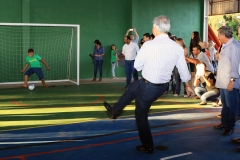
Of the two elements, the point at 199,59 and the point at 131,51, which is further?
the point at 131,51

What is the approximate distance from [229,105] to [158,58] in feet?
7.09

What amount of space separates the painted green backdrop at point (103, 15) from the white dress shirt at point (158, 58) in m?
11.1

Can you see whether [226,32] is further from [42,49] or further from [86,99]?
[42,49]

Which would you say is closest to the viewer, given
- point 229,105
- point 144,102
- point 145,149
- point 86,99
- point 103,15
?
point 144,102

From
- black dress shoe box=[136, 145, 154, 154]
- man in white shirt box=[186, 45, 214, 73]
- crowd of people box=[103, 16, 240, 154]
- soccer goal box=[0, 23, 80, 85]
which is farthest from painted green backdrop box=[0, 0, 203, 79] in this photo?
black dress shoe box=[136, 145, 154, 154]

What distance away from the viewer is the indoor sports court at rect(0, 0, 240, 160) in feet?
19.0

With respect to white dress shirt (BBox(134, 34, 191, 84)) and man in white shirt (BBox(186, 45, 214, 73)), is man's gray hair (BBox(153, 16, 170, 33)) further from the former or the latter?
man in white shirt (BBox(186, 45, 214, 73))

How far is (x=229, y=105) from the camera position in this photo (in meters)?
6.47

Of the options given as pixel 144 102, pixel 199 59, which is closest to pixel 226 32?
pixel 144 102

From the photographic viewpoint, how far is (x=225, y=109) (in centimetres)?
665

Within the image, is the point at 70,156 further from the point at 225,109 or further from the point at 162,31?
the point at 225,109

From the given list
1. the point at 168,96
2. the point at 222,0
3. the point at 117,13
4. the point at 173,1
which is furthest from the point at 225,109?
the point at 222,0

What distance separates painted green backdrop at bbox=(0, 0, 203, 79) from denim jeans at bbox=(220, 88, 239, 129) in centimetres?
1068

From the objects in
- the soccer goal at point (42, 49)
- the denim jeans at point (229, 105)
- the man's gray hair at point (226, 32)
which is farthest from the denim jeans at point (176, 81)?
the man's gray hair at point (226, 32)
